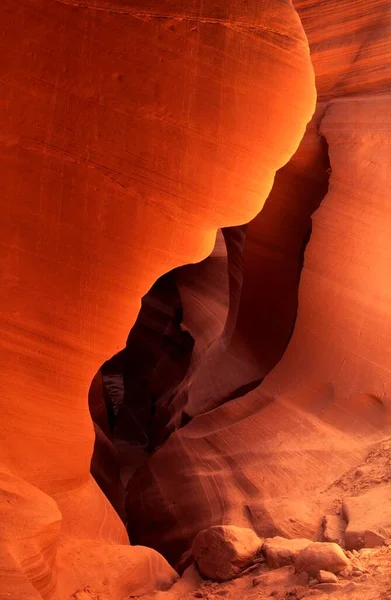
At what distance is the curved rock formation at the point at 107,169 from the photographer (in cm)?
351

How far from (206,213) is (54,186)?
2.54 ft

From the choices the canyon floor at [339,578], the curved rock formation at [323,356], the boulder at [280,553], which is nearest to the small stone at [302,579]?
the canyon floor at [339,578]

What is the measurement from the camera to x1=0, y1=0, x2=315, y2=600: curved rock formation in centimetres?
351

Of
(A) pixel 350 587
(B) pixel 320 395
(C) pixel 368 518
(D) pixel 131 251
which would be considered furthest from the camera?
(B) pixel 320 395

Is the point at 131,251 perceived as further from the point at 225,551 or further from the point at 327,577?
the point at 327,577

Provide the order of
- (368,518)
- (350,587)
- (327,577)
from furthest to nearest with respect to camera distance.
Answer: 1. (368,518)
2. (327,577)
3. (350,587)

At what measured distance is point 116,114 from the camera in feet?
11.8

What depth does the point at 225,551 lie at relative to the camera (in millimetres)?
3670

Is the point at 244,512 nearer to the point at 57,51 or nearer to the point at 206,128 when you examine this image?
the point at 206,128

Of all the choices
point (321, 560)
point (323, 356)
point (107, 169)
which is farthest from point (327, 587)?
point (323, 356)

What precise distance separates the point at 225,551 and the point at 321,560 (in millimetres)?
620

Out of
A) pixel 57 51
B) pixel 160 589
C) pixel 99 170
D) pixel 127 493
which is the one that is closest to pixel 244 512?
pixel 160 589

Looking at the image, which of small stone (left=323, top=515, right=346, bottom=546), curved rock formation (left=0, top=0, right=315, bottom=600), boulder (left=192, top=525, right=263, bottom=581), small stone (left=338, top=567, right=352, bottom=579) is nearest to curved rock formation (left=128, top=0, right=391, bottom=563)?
small stone (left=323, top=515, right=346, bottom=546)

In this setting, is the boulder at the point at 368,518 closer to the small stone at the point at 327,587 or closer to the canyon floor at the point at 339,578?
the canyon floor at the point at 339,578
